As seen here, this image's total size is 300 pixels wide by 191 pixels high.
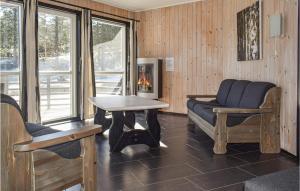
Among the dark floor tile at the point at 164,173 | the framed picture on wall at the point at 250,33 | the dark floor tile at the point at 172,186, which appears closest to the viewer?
the dark floor tile at the point at 172,186

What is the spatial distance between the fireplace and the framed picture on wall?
2.09 metres

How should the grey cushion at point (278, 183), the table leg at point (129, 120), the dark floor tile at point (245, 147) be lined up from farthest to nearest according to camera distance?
1. the table leg at point (129, 120)
2. the dark floor tile at point (245, 147)
3. the grey cushion at point (278, 183)

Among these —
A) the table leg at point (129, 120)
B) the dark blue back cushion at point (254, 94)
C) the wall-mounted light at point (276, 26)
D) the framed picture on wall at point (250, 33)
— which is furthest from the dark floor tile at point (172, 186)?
the framed picture on wall at point (250, 33)

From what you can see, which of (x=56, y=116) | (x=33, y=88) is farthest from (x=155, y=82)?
(x=33, y=88)

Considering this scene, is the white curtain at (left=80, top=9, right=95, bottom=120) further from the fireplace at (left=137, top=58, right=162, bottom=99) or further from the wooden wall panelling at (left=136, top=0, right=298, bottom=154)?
the wooden wall panelling at (left=136, top=0, right=298, bottom=154)

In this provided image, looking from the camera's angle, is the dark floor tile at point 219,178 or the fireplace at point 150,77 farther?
the fireplace at point 150,77

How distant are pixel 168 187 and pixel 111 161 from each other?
36.0 inches

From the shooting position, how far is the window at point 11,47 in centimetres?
440

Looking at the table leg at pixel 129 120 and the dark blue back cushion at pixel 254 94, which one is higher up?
the dark blue back cushion at pixel 254 94

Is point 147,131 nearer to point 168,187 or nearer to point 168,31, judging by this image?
point 168,187

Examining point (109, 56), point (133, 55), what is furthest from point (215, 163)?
point (133, 55)

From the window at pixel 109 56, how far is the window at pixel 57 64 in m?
0.68

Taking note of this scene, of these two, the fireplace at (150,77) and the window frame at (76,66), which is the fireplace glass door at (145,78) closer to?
the fireplace at (150,77)

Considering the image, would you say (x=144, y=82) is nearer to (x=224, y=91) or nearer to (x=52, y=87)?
(x=52, y=87)
